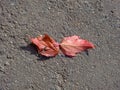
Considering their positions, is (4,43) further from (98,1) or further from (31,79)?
(98,1)

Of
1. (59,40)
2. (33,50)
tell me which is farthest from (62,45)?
(33,50)

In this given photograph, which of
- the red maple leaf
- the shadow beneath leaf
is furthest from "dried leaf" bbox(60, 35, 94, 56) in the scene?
the shadow beneath leaf

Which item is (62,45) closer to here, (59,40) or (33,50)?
(59,40)

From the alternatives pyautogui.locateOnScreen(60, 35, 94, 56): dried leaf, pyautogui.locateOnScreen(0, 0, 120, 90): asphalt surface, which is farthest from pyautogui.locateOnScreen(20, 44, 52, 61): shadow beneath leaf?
pyautogui.locateOnScreen(60, 35, 94, 56): dried leaf

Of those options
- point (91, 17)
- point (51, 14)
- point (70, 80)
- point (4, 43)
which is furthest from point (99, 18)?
point (4, 43)

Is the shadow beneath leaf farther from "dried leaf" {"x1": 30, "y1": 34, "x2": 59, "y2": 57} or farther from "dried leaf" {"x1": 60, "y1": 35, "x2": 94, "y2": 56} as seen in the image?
"dried leaf" {"x1": 60, "y1": 35, "x2": 94, "y2": 56}

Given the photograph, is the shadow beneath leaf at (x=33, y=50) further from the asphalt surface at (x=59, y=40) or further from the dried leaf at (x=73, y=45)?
the dried leaf at (x=73, y=45)

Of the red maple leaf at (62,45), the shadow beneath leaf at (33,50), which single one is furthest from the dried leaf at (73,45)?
the shadow beneath leaf at (33,50)
